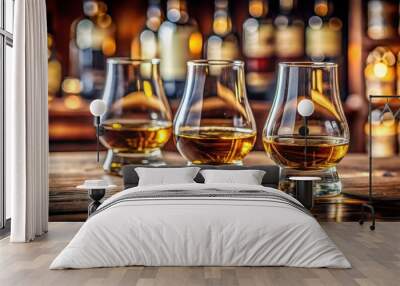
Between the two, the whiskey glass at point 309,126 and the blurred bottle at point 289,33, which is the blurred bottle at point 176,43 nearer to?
the blurred bottle at point 289,33

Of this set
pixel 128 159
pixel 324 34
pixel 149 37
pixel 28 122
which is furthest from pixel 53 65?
pixel 324 34

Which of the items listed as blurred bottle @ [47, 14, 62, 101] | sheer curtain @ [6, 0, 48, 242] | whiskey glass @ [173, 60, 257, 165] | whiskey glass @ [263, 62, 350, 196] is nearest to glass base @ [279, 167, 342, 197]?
whiskey glass @ [263, 62, 350, 196]

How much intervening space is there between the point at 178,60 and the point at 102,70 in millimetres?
643

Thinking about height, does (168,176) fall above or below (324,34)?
below

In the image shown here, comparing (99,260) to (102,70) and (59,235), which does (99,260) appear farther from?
(102,70)

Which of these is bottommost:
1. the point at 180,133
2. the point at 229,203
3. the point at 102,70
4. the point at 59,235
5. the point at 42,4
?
the point at 59,235

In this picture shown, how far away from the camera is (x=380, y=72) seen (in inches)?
262

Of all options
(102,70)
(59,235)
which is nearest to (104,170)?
(59,235)

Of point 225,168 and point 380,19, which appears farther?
point 380,19

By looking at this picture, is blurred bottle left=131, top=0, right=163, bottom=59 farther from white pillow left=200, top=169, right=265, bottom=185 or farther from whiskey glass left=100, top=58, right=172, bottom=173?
white pillow left=200, top=169, right=265, bottom=185

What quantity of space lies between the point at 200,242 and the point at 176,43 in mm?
2434

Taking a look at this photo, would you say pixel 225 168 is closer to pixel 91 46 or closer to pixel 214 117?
pixel 214 117

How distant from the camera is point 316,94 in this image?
18.1 feet

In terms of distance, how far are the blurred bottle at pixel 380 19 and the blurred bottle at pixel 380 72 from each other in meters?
0.13
